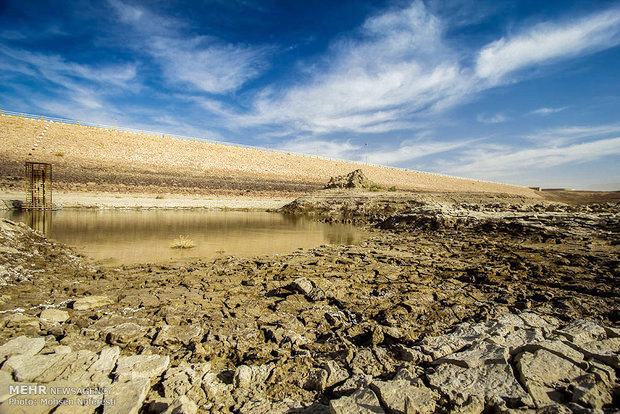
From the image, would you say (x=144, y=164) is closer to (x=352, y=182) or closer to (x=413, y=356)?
Answer: (x=352, y=182)

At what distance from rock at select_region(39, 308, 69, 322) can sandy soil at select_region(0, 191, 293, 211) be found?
19190 millimetres

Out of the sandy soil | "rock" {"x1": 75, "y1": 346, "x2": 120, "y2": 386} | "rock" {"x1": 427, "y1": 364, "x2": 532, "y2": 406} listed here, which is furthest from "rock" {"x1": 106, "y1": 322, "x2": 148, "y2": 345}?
the sandy soil

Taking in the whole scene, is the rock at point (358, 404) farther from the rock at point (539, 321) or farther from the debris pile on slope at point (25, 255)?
the debris pile on slope at point (25, 255)

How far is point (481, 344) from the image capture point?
267cm

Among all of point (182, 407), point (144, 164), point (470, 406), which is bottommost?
point (182, 407)

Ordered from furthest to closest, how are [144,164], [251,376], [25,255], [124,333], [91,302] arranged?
[144,164]
[25,255]
[91,302]
[124,333]
[251,376]

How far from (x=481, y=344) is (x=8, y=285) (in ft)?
20.2

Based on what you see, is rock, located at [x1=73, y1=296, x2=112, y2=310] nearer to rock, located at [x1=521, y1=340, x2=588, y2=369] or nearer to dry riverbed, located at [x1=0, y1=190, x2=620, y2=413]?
dry riverbed, located at [x1=0, y1=190, x2=620, y2=413]

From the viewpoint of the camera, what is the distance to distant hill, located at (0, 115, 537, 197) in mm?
25594

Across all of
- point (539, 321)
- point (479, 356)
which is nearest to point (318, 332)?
point (479, 356)

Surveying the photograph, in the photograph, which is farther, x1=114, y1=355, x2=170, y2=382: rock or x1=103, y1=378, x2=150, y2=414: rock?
Result: x1=114, y1=355, x2=170, y2=382: rock

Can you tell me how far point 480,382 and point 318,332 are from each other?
1666 mm

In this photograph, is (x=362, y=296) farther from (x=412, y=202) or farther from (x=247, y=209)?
(x=247, y=209)

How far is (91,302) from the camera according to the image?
3789 mm
